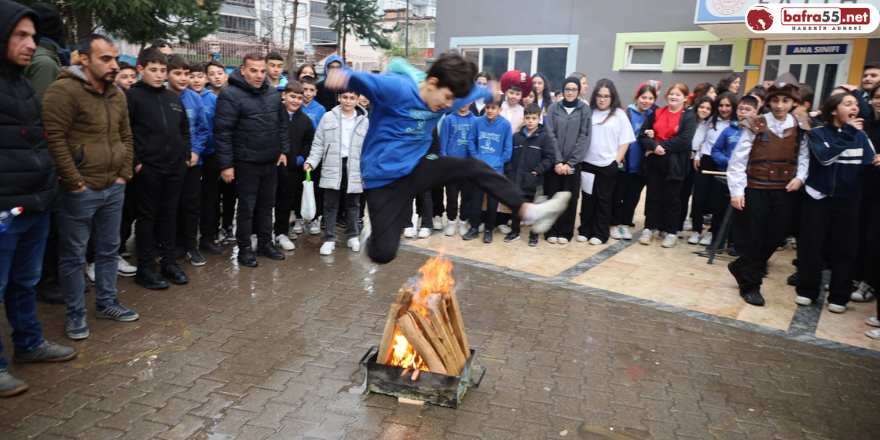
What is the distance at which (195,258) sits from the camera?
21.0ft

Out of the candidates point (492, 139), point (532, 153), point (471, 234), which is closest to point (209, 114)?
point (492, 139)

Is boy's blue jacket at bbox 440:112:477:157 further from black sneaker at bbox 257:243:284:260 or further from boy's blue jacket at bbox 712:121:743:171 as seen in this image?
boy's blue jacket at bbox 712:121:743:171

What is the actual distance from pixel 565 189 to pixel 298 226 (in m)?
3.85

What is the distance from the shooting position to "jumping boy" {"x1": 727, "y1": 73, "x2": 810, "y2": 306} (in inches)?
226

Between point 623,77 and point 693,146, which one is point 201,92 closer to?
point 693,146

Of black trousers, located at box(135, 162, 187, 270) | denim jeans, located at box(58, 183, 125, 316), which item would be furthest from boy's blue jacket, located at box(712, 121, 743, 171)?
denim jeans, located at box(58, 183, 125, 316)

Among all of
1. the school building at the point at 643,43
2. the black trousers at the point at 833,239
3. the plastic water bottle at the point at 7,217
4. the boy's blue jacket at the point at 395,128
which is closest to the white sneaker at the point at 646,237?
the black trousers at the point at 833,239

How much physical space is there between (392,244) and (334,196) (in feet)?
10.7

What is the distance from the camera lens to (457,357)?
3.87 metres

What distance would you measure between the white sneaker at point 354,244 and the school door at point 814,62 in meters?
12.1

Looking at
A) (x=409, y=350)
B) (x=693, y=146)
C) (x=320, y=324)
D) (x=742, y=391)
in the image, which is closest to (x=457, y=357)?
(x=409, y=350)

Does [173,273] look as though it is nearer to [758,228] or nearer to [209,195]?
[209,195]

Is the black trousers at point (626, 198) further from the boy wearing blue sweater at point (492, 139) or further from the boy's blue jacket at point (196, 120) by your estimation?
the boy's blue jacket at point (196, 120)

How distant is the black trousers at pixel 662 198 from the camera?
26.1 ft
